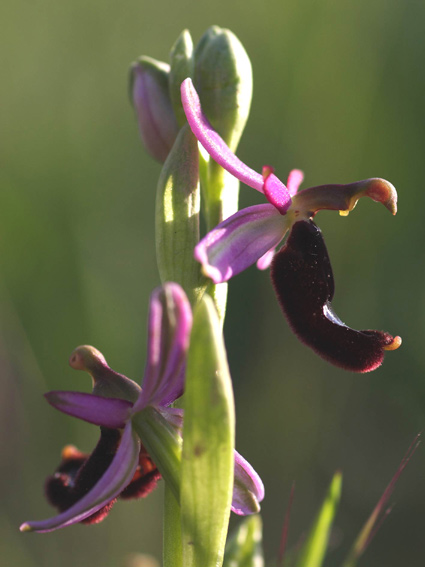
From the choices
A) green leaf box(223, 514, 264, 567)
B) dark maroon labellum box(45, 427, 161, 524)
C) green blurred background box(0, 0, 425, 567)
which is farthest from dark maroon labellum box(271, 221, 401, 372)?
green blurred background box(0, 0, 425, 567)

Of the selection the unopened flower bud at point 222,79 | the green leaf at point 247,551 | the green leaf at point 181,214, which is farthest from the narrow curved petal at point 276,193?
the green leaf at point 247,551

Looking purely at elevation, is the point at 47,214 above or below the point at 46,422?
above

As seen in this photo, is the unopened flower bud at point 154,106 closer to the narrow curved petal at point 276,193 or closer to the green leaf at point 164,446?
the narrow curved petal at point 276,193

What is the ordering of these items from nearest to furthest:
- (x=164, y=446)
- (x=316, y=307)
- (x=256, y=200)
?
(x=164, y=446), (x=316, y=307), (x=256, y=200)

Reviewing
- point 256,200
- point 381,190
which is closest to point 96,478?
point 381,190

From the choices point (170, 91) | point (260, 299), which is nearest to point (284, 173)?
point (260, 299)

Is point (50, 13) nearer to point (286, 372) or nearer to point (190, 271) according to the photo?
point (286, 372)

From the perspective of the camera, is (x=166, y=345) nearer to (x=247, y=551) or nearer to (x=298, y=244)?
(x=298, y=244)
